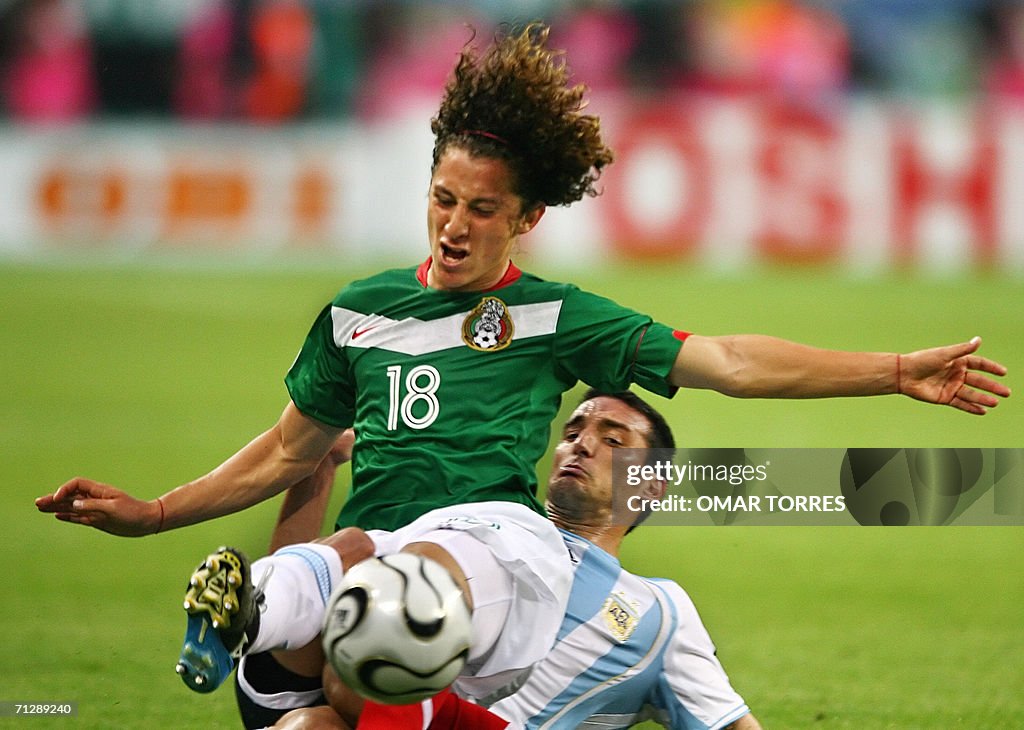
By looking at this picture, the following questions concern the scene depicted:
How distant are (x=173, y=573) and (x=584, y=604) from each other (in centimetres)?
299

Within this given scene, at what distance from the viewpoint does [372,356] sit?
3916 millimetres

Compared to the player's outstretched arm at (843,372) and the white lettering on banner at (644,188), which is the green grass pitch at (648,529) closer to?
the white lettering on banner at (644,188)

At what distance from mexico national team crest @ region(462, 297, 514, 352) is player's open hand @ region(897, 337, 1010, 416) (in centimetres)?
98

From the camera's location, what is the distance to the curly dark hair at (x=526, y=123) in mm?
3979

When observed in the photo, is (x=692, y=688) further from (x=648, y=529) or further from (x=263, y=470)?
(x=648, y=529)

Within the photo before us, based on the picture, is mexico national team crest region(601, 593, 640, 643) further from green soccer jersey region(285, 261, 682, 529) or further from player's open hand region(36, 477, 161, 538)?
player's open hand region(36, 477, 161, 538)

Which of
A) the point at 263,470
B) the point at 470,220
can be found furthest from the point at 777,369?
the point at 263,470

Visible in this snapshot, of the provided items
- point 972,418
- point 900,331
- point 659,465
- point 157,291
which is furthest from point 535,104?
point 157,291

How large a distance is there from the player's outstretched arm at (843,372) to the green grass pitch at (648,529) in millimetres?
1256

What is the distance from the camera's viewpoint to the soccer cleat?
314 cm

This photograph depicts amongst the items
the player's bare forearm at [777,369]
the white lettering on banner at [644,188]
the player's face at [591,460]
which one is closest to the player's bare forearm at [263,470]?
the player's face at [591,460]

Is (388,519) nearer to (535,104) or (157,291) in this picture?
(535,104)

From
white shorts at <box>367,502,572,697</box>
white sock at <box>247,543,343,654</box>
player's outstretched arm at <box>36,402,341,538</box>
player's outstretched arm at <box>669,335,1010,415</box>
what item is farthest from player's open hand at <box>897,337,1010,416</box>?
player's outstretched arm at <box>36,402,341,538</box>

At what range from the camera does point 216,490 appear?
402cm
